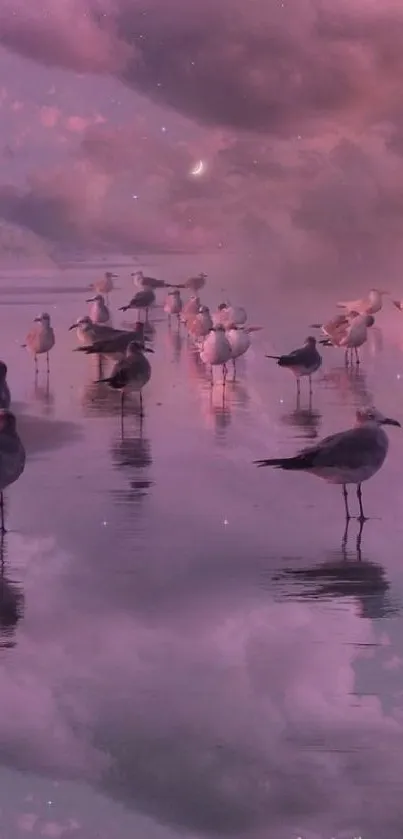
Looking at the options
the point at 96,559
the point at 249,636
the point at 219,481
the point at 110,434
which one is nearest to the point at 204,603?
the point at 249,636

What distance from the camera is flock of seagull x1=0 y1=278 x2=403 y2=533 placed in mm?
7176

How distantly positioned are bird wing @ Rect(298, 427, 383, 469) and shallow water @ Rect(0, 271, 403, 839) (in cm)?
34

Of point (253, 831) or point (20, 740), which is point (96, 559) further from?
point (253, 831)

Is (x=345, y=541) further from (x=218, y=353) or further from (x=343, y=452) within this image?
(x=218, y=353)

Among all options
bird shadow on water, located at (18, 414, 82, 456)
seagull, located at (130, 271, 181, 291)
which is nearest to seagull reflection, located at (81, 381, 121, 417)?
bird shadow on water, located at (18, 414, 82, 456)

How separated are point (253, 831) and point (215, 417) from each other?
23.9 feet

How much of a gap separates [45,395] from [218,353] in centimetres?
203

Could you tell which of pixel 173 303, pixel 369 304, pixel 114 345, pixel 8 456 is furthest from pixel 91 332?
pixel 8 456

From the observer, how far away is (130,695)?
15.7 ft

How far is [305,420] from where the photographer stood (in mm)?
10812

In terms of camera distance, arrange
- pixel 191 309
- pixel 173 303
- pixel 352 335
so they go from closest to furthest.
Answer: pixel 352 335, pixel 191 309, pixel 173 303

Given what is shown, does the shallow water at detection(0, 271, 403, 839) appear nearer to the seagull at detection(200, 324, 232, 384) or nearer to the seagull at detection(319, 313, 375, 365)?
the seagull at detection(200, 324, 232, 384)

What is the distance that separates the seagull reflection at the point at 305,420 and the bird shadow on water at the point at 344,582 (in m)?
3.36

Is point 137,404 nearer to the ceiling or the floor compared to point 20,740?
nearer to the ceiling
